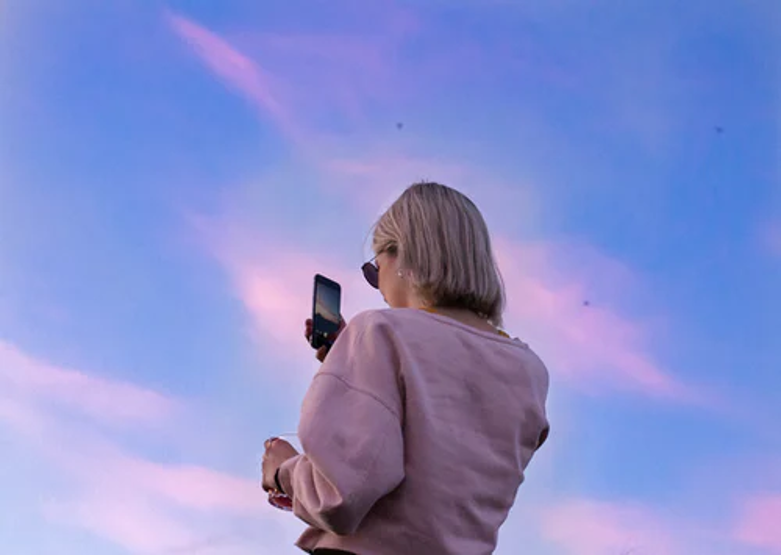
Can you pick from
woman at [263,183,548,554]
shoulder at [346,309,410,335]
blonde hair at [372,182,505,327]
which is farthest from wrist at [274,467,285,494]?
blonde hair at [372,182,505,327]

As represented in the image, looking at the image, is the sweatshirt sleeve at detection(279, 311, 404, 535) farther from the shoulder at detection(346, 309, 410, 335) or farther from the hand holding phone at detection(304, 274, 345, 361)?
the hand holding phone at detection(304, 274, 345, 361)

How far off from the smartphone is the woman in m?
0.31

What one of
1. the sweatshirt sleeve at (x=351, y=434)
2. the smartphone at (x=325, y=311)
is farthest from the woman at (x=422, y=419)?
the smartphone at (x=325, y=311)

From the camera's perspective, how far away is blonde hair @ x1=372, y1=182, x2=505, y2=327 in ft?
9.37

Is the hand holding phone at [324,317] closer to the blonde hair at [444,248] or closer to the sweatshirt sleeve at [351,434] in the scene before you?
the blonde hair at [444,248]

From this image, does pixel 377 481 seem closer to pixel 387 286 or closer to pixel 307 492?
pixel 307 492

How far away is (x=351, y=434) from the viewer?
2.45 meters

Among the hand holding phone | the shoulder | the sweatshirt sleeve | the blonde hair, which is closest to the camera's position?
the sweatshirt sleeve

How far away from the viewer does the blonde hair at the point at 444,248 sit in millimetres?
2855

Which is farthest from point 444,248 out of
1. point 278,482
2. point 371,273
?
point 278,482

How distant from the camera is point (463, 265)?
2883mm

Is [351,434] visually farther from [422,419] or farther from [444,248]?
[444,248]

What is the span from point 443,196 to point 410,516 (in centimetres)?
107

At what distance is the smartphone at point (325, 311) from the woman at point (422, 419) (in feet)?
1.01
